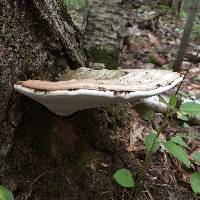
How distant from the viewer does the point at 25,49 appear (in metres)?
2.07

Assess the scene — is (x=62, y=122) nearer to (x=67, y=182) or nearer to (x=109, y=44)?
(x=67, y=182)

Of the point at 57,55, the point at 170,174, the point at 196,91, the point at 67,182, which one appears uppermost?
the point at 57,55

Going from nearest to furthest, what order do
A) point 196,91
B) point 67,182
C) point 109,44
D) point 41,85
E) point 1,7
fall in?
point 41,85, point 1,7, point 67,182, point 109,44, point 196,91

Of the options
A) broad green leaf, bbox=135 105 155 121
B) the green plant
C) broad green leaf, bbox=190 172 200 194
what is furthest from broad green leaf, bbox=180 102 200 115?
broad green leaf, bbox=135 105 155 121

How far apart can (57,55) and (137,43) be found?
5.55 m

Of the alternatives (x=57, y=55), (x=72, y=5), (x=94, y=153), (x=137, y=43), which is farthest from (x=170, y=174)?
(x=72, y=5)

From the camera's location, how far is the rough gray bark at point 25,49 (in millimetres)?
1979

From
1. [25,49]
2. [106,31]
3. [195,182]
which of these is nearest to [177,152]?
[195,182]

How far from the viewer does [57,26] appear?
2.19 meters

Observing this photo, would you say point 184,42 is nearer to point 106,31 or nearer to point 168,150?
point 106,31

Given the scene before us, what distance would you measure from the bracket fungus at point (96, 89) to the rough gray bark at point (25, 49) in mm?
256

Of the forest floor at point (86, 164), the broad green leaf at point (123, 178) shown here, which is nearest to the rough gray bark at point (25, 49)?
the forest floor at point (86, 164)

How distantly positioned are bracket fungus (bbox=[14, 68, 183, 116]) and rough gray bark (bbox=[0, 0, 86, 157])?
0.26m

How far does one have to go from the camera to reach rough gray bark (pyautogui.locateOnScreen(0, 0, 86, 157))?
1979mm
